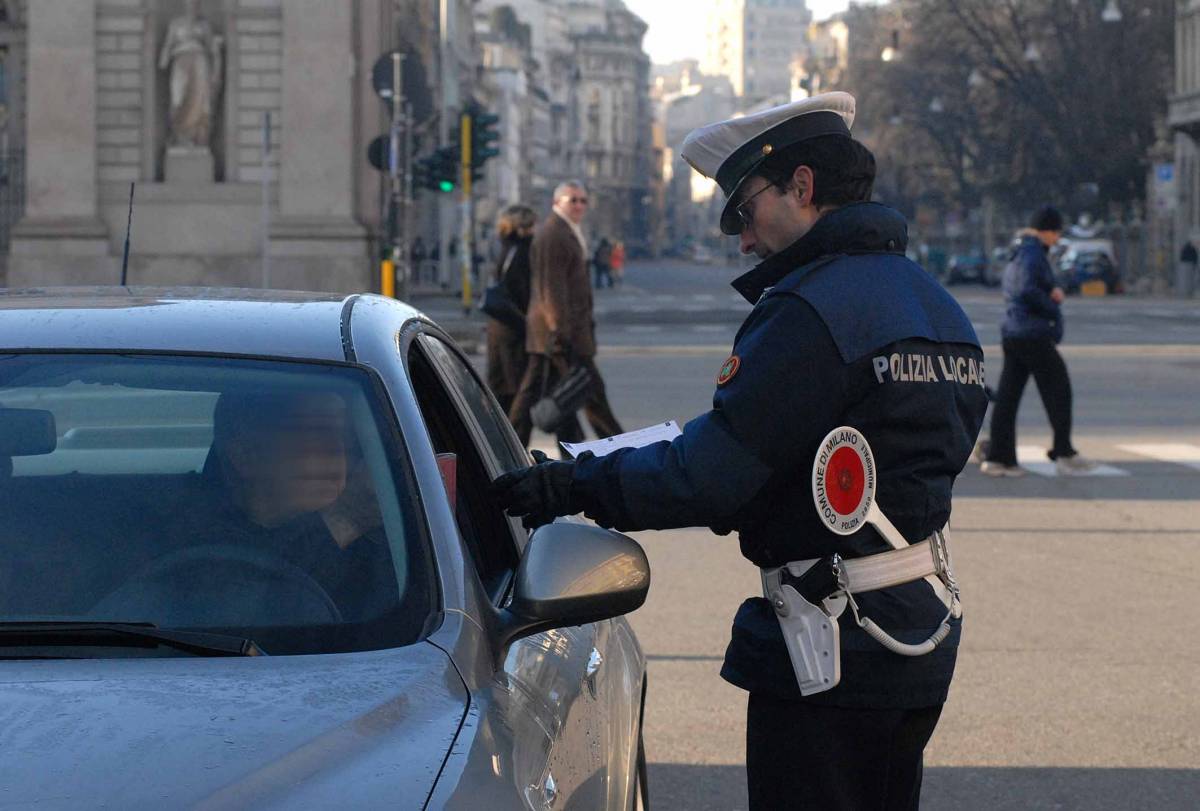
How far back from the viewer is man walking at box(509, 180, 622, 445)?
488 inches

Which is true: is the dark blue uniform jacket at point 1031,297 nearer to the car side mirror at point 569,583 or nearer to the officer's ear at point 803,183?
the officer's ear at point 803,183

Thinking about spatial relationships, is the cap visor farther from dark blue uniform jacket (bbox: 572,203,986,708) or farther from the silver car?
the silver car

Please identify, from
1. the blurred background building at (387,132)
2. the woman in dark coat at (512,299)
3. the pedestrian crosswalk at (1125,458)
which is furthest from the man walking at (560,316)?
the blurred background building at (387,132)

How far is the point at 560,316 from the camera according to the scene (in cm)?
1237

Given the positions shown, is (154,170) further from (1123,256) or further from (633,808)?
(1123,256)

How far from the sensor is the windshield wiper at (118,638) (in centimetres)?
290

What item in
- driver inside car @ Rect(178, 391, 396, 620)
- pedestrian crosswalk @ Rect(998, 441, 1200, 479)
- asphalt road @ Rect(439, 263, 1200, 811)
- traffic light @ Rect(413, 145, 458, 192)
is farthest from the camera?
traffic light @ Rect(413, 145, 458, 192)

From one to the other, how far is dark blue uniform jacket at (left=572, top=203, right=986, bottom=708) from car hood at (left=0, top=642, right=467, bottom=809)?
1.91ft

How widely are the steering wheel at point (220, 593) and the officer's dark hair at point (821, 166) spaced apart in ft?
3.39

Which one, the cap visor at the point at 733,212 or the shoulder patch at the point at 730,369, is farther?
the cap visor at the point at 733,212

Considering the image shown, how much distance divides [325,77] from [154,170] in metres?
3.24

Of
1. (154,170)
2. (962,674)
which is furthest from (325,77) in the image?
(962,674)

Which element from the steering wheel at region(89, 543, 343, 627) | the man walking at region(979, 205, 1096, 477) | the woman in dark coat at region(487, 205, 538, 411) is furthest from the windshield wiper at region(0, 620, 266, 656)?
the man walking at region(979, 205, 1096, 477)

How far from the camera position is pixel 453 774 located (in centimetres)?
255
